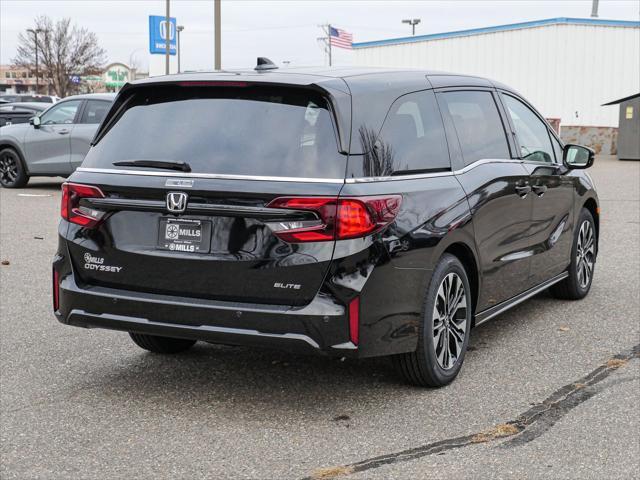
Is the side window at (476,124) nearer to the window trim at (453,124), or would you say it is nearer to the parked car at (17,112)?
the window trim at (453,124)

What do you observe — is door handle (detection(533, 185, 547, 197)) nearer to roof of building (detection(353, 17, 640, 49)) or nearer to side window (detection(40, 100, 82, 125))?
side window (detection(40, 100, 82, 125))

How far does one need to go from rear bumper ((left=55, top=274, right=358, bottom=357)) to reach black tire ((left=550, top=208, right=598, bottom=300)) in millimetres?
3493

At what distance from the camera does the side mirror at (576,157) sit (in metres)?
7.15

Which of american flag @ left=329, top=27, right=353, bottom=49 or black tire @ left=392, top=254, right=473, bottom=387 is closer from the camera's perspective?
black tire @ left=392, top=254, right=473, bottom=387

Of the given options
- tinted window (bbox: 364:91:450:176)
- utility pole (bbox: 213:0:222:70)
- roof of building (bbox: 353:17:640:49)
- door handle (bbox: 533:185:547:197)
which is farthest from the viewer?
roof of building (bbox: 353:17:640:49)

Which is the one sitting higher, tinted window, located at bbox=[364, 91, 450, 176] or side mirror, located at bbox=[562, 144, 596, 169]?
tinted window, located at bbox=[364, 91, 450, 176]

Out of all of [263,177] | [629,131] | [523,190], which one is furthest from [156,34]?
[263,177]

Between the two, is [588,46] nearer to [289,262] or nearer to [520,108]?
[520,108]

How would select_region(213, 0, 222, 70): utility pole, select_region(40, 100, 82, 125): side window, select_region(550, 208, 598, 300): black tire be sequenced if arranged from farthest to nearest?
select_region(213, 0, 222, 70): utility pole < select_region(40, 100, 82, 125): side window < select_region(550, 208, 598, 300): black tire

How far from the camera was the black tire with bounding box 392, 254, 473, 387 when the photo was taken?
500 centimetres

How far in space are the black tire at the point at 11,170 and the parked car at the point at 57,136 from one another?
0.06 ft

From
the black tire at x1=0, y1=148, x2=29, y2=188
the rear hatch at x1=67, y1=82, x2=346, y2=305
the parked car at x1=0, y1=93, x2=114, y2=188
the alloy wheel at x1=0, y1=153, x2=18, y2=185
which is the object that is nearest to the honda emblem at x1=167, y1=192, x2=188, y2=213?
the rear hatch at x1=67, y1=82, x2=346, y2=305

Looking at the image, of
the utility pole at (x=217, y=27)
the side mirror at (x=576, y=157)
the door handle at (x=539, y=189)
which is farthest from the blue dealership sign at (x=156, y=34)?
the door handle at (x=539, y=189)

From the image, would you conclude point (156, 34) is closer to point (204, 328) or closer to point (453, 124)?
point (453, 124)
